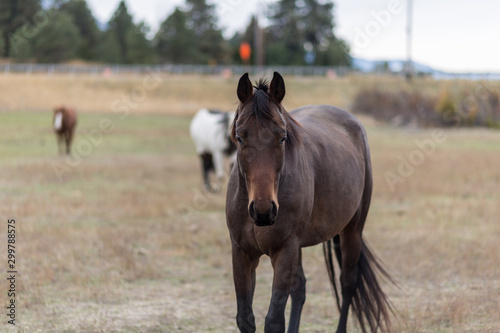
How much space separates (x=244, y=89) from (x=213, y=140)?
8.67 metres

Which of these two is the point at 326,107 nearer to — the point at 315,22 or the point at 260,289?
the point at 260,289

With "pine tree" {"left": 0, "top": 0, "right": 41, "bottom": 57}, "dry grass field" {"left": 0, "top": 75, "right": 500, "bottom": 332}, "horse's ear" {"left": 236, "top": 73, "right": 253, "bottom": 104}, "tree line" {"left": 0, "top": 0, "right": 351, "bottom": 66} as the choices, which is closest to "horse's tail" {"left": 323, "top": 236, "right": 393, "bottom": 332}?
"dry grass field" {"left": 0, "top": 75, "right": 500, "bottom": 332}

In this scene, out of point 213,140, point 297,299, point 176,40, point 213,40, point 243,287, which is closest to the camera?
point 243,287

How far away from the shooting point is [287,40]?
61375mm

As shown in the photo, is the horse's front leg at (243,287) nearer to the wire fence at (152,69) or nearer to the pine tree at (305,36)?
the wire fence at (152,69)

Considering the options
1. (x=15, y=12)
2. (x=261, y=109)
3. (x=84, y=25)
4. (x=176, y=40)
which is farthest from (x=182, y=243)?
(x=84, y=25)

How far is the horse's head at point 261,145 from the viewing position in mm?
2949

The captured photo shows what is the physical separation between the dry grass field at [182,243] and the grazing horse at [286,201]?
639 mm

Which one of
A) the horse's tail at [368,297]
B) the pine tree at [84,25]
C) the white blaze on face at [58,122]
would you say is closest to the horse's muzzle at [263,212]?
the horse's tail at [368,297]

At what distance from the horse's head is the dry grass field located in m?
0.94

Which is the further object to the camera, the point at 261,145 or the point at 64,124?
the point at 64,124

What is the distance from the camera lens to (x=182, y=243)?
305 inches

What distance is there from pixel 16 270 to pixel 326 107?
3660 millimetres

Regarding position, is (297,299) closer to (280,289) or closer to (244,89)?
(280,289)
